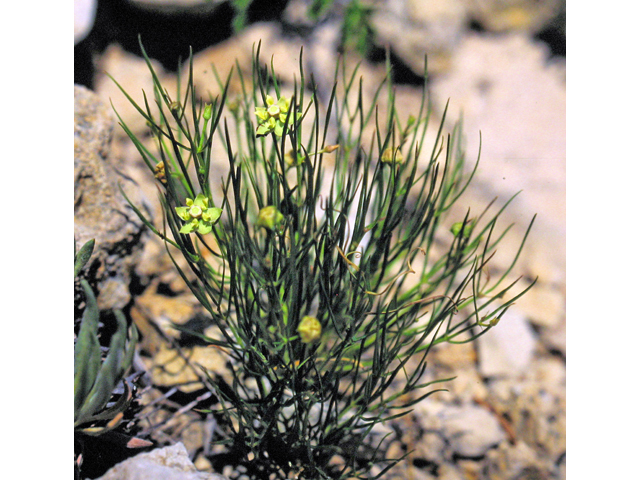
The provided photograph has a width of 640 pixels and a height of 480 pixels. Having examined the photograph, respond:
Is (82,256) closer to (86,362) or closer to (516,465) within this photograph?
(86,362)

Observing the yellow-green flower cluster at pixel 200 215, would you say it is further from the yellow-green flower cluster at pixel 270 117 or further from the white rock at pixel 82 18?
the white rock at pixel 82 18

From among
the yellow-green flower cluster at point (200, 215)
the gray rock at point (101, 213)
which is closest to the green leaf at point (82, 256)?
the gray rock at point (101, 213)

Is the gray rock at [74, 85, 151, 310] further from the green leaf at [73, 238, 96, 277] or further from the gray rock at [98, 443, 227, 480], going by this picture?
the gray rock at [98, 443, 227, 480]

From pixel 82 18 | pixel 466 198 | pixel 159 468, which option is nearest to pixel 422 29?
pixel 466 198

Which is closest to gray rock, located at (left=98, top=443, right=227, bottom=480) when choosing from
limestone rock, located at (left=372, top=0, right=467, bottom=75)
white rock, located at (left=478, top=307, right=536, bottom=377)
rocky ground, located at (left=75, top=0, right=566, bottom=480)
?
rocky ground, located at (left=75, top=0, right=566, bottom=480)

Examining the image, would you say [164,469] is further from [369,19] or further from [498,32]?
[498,32]
